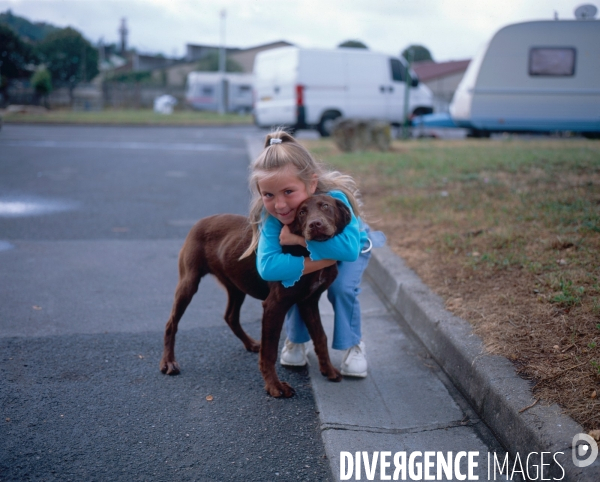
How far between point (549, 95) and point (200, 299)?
11.9 m

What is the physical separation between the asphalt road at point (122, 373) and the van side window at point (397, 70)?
11.5 m

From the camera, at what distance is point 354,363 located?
302cm

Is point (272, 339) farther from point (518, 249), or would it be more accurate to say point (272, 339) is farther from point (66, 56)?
point (66, 56)

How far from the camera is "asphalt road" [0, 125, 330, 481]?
2.26m

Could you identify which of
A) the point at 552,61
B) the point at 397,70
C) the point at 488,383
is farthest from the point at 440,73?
the point at 488,383

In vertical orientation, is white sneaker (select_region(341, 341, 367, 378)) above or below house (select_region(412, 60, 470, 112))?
below

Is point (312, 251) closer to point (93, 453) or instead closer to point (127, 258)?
point (93, 453)

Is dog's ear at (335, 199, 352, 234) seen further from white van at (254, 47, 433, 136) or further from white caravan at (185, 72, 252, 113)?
white caravan at (185, 72, 252, 113)

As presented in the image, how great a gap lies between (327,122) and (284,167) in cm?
1383

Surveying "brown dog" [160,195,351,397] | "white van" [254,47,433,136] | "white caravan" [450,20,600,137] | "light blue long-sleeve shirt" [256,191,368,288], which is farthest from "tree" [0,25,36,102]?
"light blue long-sleeve shirt" [256,191,368,288]

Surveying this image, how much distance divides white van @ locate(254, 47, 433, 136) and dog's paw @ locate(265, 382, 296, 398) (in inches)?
518

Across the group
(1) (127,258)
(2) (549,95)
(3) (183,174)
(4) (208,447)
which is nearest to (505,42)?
(2) (549,95)

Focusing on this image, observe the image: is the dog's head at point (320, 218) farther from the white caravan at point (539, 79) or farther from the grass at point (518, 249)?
the white caravan at point (539, 79)

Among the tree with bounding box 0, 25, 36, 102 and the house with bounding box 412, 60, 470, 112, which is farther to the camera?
the tree with bounding box 0, 25, 36, 102
